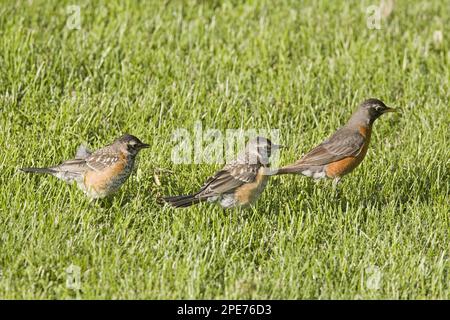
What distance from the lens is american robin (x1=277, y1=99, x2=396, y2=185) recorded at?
8562mm

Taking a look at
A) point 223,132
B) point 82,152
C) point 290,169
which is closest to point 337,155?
point 290,169

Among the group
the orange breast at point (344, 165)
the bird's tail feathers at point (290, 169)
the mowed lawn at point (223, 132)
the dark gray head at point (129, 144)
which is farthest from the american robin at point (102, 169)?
the orange breast at point (344, 165)

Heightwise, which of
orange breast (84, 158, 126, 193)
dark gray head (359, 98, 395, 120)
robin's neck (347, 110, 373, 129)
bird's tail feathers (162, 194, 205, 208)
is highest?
dark gray head (359, 98, 395, 120)

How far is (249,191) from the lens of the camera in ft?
26.0

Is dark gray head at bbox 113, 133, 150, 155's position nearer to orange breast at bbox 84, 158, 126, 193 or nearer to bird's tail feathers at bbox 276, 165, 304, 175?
orange breast at bbox 84, 158, 126, 193

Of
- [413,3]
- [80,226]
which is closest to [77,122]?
[80,226]

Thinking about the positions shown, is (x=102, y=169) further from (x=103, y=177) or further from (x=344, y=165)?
(x=344, y=165)

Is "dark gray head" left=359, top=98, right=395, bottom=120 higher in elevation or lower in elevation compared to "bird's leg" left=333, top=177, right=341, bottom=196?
higher

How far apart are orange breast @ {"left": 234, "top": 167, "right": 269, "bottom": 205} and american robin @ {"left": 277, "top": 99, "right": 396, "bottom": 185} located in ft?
1.04

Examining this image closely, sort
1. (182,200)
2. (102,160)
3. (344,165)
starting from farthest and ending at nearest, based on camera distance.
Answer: (344,165) < (102,160) < (182,200)

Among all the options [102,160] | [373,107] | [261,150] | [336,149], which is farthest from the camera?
[373,107]

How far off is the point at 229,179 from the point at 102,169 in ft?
3.62

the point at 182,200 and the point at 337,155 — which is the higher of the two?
the point at 337,155

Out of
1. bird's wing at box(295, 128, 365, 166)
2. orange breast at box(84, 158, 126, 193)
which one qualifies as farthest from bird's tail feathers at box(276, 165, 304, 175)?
orange breast at box(84, 158, 126, 193)
